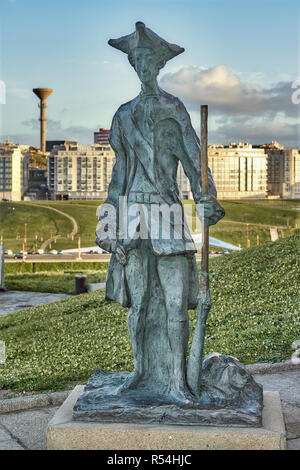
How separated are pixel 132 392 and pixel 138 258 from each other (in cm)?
106

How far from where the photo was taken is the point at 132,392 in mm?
5602

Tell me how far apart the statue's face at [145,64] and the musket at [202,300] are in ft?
1.59

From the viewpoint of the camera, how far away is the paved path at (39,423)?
18.9 ft

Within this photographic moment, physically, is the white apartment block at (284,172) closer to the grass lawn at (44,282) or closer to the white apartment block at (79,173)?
the white apartment block at (79,173)

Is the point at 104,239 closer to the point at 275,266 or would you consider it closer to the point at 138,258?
the point at 138,258

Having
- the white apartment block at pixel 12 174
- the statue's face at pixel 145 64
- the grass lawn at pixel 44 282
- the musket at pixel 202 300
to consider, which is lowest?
the grass lawn at pixel 44 282

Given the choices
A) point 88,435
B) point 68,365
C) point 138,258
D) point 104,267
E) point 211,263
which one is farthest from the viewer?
point 104,267

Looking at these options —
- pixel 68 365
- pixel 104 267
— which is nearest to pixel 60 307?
pixel 68 365

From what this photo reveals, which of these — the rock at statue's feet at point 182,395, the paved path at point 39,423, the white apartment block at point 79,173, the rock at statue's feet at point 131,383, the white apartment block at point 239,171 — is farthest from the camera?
the white apartment block at point 79,173

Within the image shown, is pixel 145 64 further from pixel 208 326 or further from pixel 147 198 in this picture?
pixel 208 326

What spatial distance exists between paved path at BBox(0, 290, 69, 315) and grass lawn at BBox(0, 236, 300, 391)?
3981 mm

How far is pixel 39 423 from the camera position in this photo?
644 centimetres

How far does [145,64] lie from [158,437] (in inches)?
111

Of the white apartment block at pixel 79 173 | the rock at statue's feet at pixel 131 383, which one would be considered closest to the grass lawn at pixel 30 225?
the white apartment block at pixel 79 173
